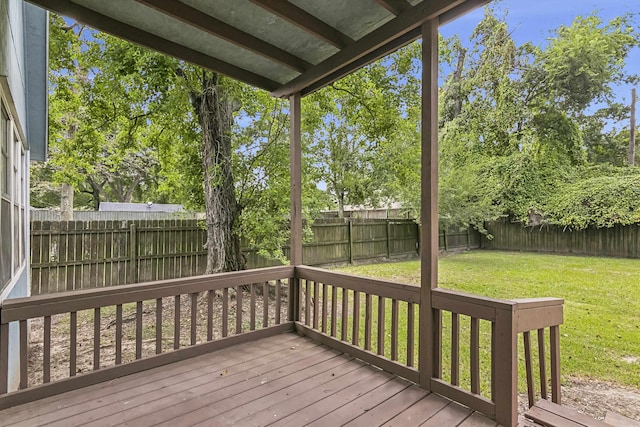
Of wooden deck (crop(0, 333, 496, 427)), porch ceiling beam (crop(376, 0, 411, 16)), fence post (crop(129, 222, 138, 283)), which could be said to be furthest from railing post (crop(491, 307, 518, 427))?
fence post (crop(129, 222, 138, 283))

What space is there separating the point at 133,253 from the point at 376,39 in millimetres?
5563

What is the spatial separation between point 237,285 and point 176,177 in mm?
3831

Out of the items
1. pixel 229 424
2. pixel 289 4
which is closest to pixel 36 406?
pixel 229 424

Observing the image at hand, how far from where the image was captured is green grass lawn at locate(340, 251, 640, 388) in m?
3.13

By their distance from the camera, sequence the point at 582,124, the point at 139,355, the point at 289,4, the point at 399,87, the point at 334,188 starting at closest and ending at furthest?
the point at 289,4 → the point at 139,355 → the point at 399,87 → the point at 582,124 → the point at 334,188

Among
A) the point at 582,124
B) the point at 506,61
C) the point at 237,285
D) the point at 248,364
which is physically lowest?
the point at 248,364

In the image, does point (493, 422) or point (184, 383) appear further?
point (184, 383)

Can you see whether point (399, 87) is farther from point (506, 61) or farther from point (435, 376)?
point (506, 61)

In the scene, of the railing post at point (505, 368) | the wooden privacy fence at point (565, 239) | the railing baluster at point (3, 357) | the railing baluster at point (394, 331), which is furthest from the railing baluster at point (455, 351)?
the wooden privacy fence at point (565, 239)

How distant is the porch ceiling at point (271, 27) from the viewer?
201 cm

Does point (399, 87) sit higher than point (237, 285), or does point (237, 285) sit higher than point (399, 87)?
point (399, 87)

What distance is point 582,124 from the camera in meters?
6.53

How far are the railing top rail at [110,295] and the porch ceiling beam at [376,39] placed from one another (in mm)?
1942

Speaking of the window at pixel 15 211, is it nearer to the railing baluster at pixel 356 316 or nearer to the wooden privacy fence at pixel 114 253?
the wooden privacy fence at pixel 114 253
